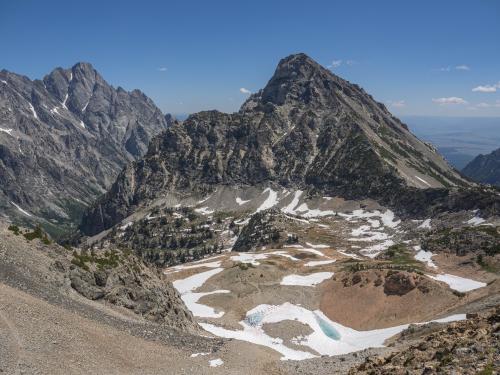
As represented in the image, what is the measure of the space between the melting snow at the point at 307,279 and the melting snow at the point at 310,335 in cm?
1151

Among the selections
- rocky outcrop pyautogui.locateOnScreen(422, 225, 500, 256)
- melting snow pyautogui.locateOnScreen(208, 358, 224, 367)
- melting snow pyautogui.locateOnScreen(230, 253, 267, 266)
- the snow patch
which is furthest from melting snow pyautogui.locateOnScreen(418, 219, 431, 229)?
melting snow pyautogui.locateOnScreen(208, 358, 224, 367)

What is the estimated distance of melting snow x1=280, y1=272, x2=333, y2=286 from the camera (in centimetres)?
8875

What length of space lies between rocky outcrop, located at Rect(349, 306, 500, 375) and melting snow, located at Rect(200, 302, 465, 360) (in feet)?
84.7

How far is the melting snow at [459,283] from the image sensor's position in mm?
76706

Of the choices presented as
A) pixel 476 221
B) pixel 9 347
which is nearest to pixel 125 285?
pixel 9 347

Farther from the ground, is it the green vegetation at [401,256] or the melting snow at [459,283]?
the melting snow at [459,283]

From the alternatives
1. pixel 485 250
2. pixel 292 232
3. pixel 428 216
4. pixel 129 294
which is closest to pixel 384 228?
pixel 428 216

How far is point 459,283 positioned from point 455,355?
62927mm

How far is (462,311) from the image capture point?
193 ft

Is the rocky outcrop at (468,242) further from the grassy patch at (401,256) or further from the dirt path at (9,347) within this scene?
the dirt path at (9,347)

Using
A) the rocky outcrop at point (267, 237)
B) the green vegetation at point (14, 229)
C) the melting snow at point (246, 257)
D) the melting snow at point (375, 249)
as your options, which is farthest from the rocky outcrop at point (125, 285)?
the rocky outcrop at point (267, 237)

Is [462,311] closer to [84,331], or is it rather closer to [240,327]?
[240,327]

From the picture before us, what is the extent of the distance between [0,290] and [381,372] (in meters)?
28.6

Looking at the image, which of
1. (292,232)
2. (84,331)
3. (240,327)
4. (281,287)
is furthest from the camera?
(292,232)
